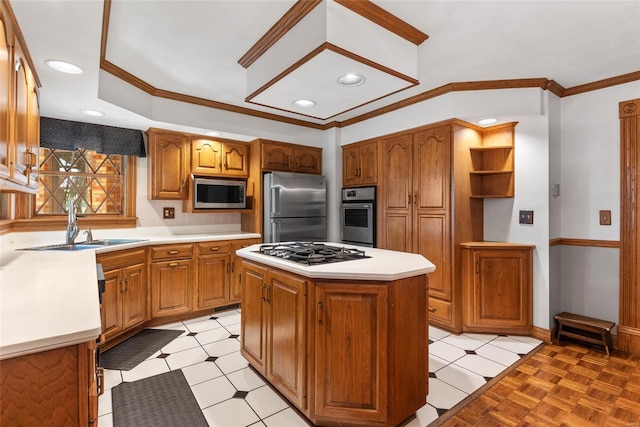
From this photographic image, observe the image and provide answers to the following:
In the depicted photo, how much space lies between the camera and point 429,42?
89.6 inches

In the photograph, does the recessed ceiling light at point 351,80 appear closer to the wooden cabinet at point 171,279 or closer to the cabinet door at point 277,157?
the cabinet door at point 277,157

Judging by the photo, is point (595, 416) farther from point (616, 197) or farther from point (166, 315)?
point (166, 315)

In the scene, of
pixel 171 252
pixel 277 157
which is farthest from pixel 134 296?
pixel 277 157

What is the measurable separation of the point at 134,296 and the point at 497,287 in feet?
11.6

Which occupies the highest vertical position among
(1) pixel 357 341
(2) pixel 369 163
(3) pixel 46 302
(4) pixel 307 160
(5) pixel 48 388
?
(4) pixel 307 160

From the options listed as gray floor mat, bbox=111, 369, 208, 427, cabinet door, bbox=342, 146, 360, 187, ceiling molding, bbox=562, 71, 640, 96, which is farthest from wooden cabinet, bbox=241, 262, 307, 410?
ceiling molding, bbox=562, 71, 640, 96

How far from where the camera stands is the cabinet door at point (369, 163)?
3899 mm

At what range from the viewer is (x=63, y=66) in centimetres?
210

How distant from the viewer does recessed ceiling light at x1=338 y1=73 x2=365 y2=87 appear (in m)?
2.10

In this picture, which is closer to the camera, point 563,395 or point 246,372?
point 563,395

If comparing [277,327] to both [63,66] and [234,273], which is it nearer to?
[234,273]

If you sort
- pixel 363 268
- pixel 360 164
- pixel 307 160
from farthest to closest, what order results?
pixel 307 160 < pixel 360 164 < pixel 363 268

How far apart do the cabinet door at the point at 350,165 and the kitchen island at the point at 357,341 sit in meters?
2.41

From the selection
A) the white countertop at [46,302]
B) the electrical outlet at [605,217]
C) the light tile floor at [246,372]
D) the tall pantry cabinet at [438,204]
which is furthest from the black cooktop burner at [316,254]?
the electrical outlet at [605,217]
